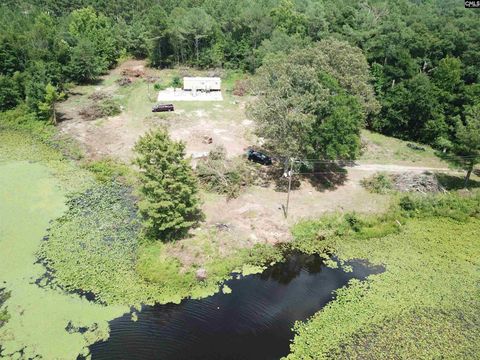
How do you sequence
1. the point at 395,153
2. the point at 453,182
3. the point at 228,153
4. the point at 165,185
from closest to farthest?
the point at 165,185 < the point at 453,182 < the point at 228,153 < the point at 395,153

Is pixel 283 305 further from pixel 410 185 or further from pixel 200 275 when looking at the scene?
pixel 410 185

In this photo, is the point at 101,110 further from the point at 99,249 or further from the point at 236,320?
the point at 236,320

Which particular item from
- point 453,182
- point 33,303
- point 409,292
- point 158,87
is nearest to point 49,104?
point 158,87

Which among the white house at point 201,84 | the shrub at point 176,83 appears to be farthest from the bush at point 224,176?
the shrub at point 176,83

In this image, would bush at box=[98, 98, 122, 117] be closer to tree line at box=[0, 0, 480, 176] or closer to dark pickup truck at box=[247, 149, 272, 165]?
tree line at box=[0, 0, 480, 176]

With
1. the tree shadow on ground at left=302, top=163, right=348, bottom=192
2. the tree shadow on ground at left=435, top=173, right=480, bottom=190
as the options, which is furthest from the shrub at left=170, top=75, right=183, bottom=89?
the tree shadow on ground at left=435, top=173, right=480, bottom=190

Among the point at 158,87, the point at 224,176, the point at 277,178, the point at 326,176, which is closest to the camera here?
the point at 224,176

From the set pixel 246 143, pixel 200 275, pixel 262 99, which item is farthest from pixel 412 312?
pixel 246 143
